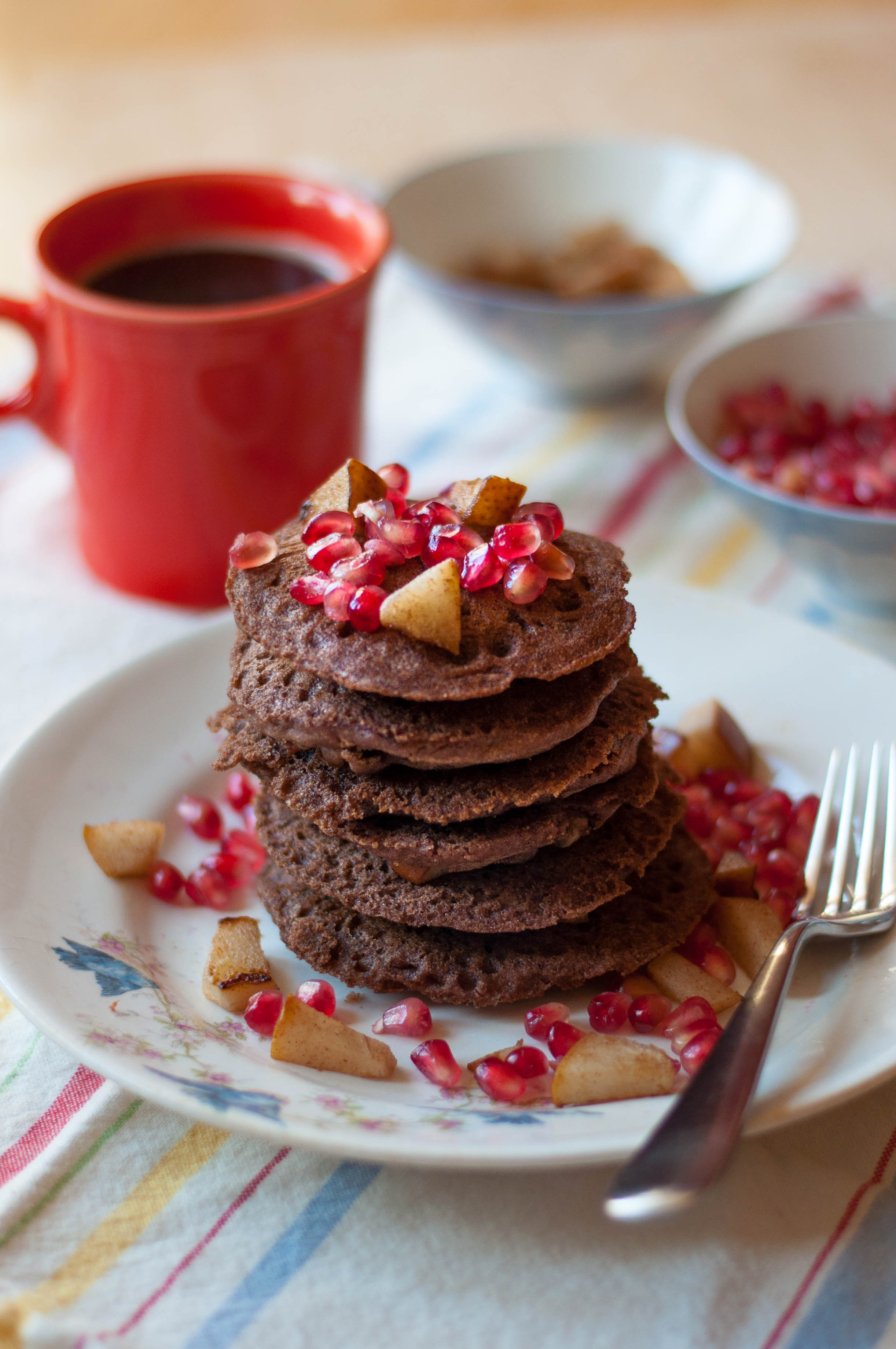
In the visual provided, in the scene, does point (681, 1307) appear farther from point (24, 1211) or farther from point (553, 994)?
point (24, 1211)

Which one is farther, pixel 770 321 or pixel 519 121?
pixel 519 121

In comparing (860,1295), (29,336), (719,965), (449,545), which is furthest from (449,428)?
(860,1295)

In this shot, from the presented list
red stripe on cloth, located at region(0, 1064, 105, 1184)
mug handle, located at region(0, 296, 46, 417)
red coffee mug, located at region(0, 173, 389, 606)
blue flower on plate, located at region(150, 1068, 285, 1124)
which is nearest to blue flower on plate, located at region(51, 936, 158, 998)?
red stripe on cloth, located at region(0, 1064, 105, 1184)

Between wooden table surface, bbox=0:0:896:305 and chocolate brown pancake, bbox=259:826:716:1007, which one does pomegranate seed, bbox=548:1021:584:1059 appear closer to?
chocolate brown pancake, bbox=259:826:716:1007

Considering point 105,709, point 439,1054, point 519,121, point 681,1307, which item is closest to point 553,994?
point 439,1054

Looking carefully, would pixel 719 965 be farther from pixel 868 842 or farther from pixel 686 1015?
pixel 868 842

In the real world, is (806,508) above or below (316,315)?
below

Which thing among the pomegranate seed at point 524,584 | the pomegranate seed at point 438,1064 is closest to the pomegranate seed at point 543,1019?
the pomegranate seed at point 438,1064

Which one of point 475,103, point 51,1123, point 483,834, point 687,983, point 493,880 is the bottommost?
point 51,1123
